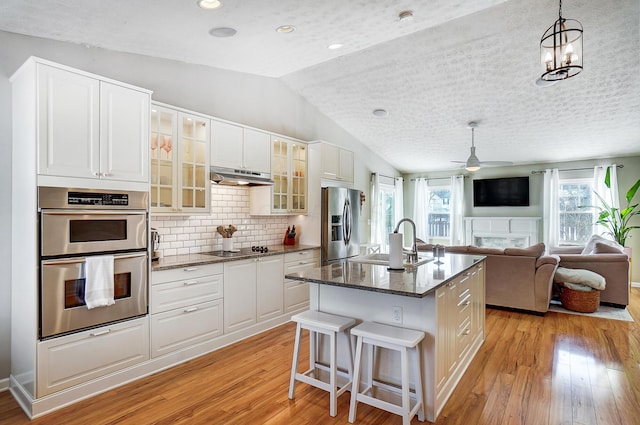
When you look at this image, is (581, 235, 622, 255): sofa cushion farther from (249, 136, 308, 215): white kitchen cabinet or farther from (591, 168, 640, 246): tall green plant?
(249, 136, 308, 215): white kitchen cabinet

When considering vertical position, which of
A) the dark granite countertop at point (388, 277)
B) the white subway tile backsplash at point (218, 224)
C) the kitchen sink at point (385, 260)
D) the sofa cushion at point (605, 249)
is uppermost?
the white subway tile backsplash at point (218, 224)

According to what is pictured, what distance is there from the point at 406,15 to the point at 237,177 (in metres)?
2.38

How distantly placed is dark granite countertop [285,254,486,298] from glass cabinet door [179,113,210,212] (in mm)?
1637

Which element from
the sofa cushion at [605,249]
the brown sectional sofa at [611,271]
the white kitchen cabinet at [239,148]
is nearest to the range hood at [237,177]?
the white kitchen cabinet at [239,148]

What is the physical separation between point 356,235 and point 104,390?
3932 millimetres

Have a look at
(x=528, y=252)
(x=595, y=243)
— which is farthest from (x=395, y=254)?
(x=595, y=243)

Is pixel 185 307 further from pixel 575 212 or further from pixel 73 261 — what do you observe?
pixel 575 212

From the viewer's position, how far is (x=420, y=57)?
4.49 meters

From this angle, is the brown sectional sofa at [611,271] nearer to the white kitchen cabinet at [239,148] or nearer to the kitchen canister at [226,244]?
the white kitchen cabinet at [239,148]

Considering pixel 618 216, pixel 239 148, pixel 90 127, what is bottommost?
pixel 618 216

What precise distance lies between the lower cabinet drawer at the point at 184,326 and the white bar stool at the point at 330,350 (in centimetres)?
122

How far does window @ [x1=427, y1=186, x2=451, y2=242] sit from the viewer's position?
8.77 m

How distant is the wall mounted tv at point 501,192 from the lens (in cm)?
771

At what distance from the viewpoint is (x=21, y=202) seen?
8.59ft
